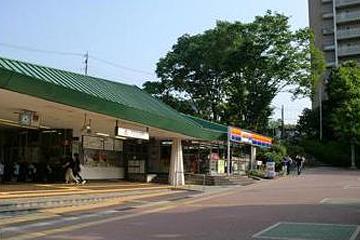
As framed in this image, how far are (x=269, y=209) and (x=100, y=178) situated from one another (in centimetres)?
1465

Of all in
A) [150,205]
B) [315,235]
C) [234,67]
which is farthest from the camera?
[234,67]

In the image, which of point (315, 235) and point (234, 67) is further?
point (234, 67)

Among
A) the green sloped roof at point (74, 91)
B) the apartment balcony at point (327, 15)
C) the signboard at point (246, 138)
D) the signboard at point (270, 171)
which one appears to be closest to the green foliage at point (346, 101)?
the signboard at point (246, 138)

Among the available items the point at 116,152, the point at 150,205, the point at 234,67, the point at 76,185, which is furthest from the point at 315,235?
the point at 234,67

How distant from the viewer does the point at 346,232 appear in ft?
43.0

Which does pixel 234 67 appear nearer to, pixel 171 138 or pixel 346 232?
pixel 171 138

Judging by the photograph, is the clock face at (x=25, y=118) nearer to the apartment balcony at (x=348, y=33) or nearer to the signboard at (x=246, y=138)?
the signboard at (x=246, y=138)

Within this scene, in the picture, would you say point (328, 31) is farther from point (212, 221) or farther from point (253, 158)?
point (212, 221)

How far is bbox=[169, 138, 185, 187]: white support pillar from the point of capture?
3194cm

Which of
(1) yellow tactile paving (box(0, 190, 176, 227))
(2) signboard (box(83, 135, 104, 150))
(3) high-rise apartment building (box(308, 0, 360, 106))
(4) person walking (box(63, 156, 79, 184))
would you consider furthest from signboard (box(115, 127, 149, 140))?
(3) high-rise apartment building (box(308, 0, 360, 106))

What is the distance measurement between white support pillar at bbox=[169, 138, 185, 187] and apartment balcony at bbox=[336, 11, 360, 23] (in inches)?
2360

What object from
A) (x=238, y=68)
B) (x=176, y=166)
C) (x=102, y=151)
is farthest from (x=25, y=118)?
(x=238, y=68)

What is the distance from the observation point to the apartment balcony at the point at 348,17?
275 feet

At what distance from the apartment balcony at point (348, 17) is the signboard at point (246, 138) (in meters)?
44.6
